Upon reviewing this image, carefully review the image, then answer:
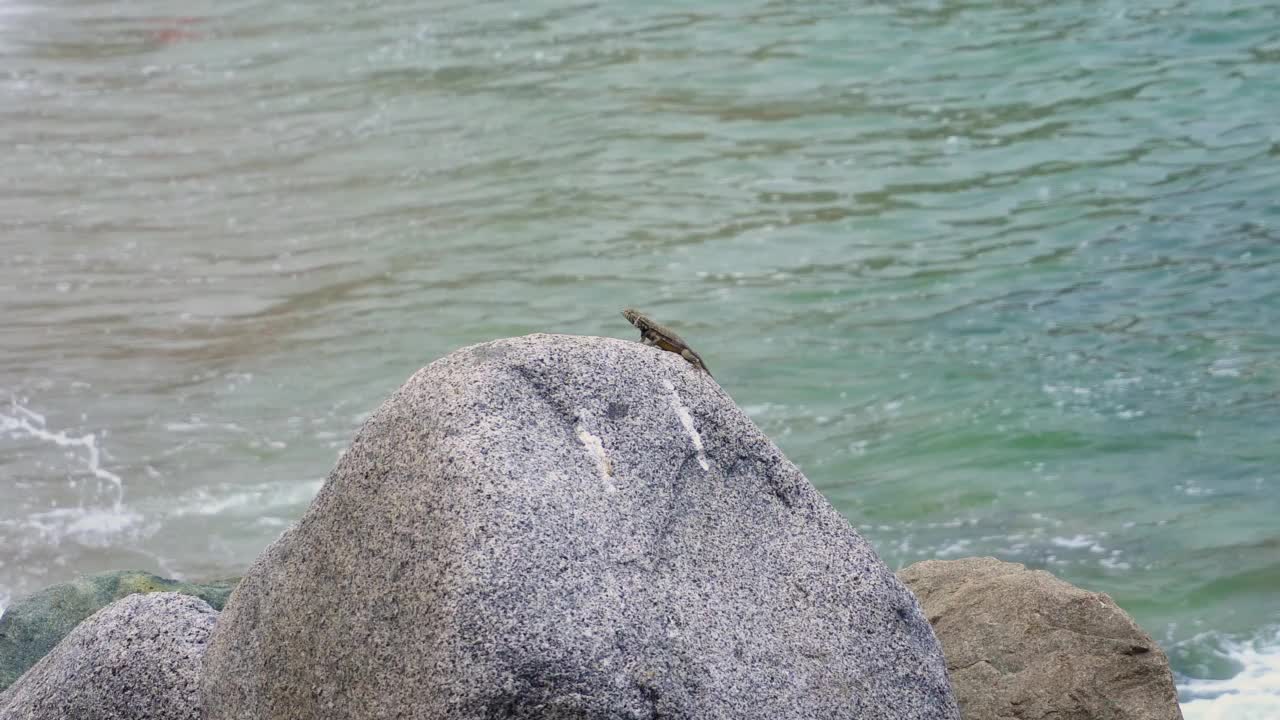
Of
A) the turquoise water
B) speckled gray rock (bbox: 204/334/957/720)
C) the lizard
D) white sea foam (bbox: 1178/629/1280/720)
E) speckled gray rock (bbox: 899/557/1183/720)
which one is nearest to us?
speckled gray rock (bbox: 204/334/957/720)

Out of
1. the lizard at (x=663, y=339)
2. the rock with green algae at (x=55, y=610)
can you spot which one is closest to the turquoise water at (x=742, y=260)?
the rock with green algae at (x=55, y=610)

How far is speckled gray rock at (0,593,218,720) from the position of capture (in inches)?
167

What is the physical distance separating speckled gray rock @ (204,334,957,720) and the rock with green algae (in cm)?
170

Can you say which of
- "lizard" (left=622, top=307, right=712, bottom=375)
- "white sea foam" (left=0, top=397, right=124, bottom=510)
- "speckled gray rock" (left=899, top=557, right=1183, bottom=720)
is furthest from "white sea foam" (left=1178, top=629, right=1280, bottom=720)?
"white sea foam" (left=0, top=397, right=124, bottom=510)

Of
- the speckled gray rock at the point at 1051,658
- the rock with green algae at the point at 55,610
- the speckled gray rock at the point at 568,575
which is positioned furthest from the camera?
the rock with green algae at the point at 55,610

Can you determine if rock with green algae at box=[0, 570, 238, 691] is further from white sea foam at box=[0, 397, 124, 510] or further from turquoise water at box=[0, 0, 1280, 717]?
white sea foam at box=[0, 397, 124, 510]

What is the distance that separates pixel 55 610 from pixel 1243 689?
4766mm

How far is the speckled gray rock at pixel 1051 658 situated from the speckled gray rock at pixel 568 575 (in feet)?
2.67

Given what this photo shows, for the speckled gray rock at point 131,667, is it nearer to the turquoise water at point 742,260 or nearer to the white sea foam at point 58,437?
the turquoise water at point 742,260

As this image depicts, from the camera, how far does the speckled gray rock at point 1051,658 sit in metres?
4.74

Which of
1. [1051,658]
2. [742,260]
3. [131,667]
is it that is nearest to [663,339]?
[1051,658]

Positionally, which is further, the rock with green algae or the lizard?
the rock with green algae

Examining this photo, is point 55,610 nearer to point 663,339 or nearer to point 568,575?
point 663,339

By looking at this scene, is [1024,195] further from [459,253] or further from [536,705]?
[536,705]
